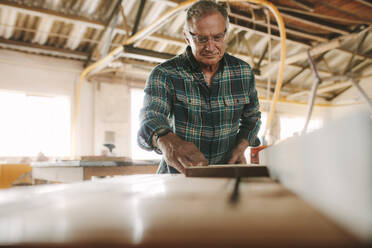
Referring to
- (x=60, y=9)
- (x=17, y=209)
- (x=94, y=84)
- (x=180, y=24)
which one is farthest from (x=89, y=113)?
(x=17, y=209)

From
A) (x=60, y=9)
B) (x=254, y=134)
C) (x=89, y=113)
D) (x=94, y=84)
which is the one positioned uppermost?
(x=60, y=9)

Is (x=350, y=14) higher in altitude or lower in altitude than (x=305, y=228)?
higher

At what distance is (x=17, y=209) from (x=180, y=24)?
5.89 meters

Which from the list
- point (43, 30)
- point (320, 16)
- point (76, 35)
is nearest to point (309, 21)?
point (320, 16)

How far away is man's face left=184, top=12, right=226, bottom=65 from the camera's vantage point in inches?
63.9

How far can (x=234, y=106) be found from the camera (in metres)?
1.80

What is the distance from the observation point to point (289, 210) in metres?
0.34

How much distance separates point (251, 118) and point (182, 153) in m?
0.86

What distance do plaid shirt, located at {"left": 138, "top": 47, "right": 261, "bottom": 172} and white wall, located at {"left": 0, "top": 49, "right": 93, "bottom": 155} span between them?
503cm

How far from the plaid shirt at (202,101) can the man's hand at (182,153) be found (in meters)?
0.35

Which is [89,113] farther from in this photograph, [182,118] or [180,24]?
[182,118]

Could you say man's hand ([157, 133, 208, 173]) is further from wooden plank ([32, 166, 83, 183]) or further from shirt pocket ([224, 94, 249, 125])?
wooden plank ([32, 166, 83, 183])

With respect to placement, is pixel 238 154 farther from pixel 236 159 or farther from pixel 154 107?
pixel 154 107

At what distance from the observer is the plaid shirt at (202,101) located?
168 cm
